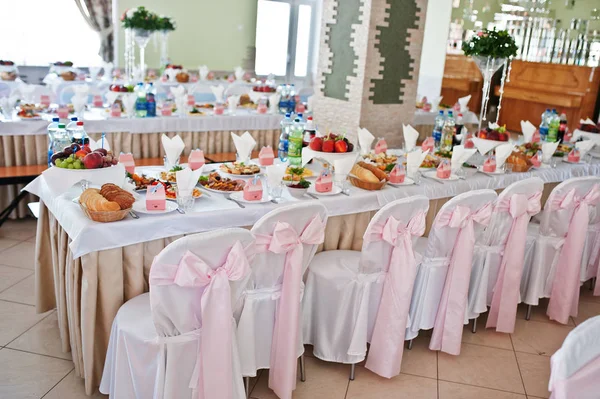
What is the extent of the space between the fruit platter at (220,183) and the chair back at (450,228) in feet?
3.10

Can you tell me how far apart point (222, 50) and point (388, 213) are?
25.7 feet

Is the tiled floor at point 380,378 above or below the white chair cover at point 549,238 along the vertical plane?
below

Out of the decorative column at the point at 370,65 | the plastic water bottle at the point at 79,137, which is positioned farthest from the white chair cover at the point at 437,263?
the plastic water bottle at the point at 79,137

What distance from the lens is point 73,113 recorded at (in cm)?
447

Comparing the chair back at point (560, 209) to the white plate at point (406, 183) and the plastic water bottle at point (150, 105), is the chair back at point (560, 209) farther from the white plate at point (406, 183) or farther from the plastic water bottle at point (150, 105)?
the plastic water bottle at point (150, 105)

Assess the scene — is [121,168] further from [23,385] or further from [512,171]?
[512,171]

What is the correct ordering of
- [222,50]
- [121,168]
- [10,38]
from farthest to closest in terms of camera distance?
[222,50]
[10,38]
[121,168]

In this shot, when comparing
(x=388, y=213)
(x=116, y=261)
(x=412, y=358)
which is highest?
(x=388, y=213)

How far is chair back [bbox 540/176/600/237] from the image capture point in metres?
2.98

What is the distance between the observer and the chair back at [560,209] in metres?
2.98

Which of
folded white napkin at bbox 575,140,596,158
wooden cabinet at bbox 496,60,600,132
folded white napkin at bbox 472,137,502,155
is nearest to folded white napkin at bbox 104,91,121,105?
folded white napkin at bbox 472,137,502,155

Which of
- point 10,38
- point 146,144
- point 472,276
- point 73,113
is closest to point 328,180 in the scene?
point 472,276

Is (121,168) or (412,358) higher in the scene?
(121,168)

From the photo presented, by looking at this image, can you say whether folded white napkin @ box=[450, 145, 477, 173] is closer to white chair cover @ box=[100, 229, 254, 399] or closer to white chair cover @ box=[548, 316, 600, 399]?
white chair cover @ box=[100, 229, 254, 399]
